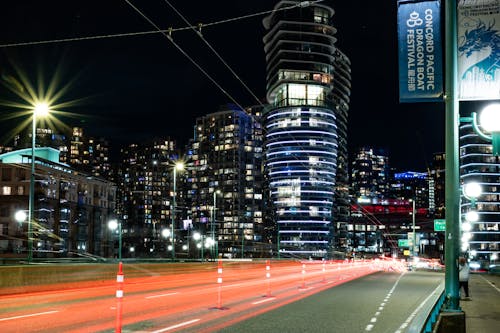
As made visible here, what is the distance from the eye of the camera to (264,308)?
55.6ft

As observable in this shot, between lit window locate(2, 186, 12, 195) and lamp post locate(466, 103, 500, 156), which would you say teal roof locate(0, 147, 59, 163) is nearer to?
lit window locate(2, 186, 12, 195)

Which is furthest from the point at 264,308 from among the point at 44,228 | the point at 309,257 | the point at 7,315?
the point at 309,257

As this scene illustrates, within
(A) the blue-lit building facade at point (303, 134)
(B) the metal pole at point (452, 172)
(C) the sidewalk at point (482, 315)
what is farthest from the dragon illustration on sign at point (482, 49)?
(A) the blue-lit building facade at point (303, 134)

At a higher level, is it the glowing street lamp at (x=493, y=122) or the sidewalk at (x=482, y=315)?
the glowing street lamp at (x=493, y=122)

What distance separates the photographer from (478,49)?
414 inches

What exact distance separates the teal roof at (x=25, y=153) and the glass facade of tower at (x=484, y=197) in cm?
10218

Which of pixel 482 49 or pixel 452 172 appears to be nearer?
pixel 482 49

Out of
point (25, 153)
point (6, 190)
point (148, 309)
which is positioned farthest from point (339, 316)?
point (25, 153)

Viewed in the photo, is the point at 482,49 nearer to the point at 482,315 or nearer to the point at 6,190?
the point at 482,315

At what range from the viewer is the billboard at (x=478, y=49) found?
33.8ft

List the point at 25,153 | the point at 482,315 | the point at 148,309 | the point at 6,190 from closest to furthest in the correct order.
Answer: the point at 148,309 < the point at 482,315 < the point at 6,190 < the point at 25,153

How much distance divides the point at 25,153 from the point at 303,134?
90911 millimetres

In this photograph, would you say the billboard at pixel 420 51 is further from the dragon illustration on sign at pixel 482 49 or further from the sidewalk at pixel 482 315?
the sidewalk at pixel 482 315

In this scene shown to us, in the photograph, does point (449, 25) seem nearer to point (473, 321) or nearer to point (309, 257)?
point (473, 321)
